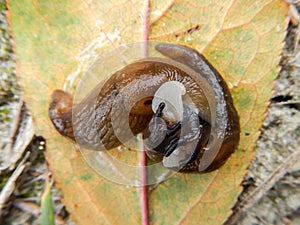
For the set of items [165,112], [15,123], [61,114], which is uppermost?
[165,112]

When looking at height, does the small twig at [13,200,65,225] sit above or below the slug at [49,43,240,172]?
below

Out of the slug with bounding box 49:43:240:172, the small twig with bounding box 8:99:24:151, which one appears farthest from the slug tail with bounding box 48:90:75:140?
the small twig with bounding box 8:99:24:151

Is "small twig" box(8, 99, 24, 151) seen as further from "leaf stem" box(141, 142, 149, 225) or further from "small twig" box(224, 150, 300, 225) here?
"small twig" box(224, 150, 300, 225)

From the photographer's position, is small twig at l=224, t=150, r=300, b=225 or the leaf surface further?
small twig at l=224, t=150, r=300, b=225

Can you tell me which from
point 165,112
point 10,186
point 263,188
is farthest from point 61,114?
point 263,188

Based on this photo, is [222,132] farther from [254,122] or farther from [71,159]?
[71,159]

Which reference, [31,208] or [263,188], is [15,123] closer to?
[31,208]

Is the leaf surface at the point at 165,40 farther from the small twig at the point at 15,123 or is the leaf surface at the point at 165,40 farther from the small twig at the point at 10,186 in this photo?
the small twig at the point at 10,186
